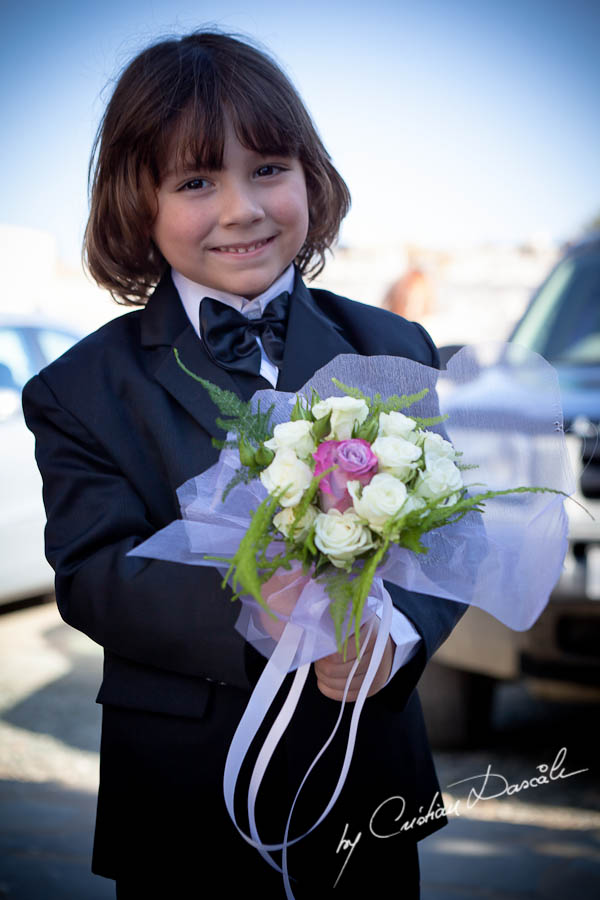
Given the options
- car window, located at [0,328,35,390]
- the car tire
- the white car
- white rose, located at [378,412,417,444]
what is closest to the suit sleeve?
white rose, located at [378,412,417,444]

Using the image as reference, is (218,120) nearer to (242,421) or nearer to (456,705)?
(242,421)

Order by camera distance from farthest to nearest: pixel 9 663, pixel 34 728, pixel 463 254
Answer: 1. pixel 463 254
2. pixel 9 663
3. pixel 34 728

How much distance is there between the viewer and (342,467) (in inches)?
42.9

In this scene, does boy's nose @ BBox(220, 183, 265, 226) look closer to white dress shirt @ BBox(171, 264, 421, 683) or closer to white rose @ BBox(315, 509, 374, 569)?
white dress shirt @ BBox(171, 264, 421, 683)

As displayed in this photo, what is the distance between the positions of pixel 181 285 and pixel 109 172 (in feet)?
0.77

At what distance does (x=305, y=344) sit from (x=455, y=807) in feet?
3.21

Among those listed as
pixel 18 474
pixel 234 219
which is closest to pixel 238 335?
pixel 234 219

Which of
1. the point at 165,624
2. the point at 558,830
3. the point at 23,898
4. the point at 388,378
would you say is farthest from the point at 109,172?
the point at 558,830

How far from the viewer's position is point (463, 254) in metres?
19.0

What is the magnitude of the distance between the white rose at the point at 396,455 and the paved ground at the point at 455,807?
1.07 meters

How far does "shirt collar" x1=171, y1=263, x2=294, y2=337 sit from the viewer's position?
5.36 ft

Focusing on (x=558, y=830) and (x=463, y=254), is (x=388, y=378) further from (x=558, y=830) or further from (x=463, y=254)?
(x=463, y=254)

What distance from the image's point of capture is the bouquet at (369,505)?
1.08 m

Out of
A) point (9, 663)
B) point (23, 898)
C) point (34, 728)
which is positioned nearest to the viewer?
point (23, 898)
